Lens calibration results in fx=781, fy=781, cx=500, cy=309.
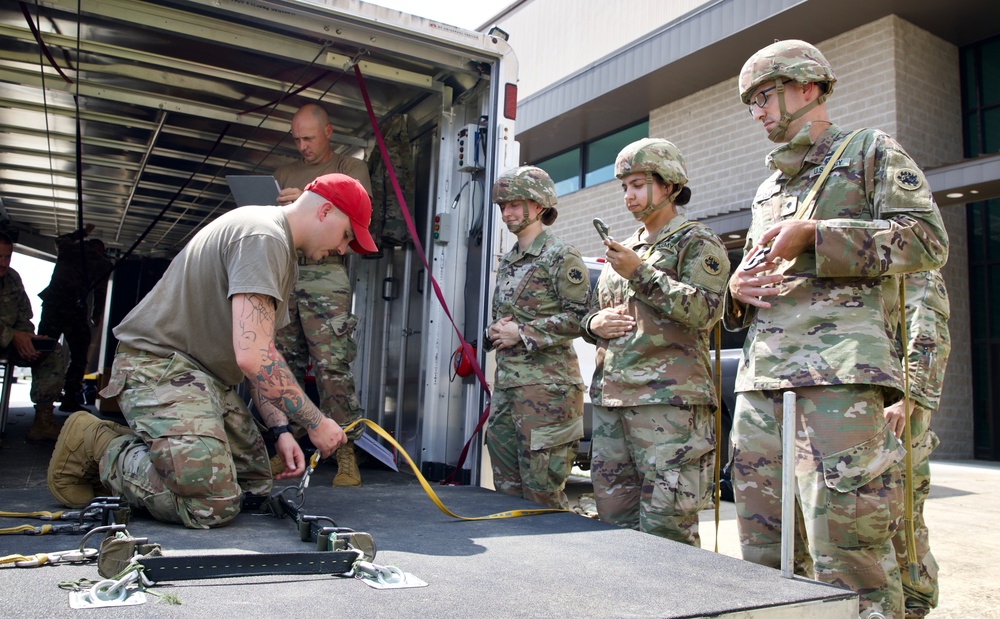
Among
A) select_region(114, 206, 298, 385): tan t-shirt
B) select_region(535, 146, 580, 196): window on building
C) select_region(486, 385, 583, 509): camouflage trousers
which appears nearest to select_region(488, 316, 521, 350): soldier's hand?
select_region(486, 385, 583, 509): camouflage trousers

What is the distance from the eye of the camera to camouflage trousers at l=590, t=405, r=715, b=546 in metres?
2.75

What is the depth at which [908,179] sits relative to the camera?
222 cm

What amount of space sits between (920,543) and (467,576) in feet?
6.82

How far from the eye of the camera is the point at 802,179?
246 centimetres

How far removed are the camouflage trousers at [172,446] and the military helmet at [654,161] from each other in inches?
69.4

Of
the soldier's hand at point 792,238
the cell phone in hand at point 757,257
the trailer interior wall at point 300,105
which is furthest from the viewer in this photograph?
the trailer interior wall at point 300,105

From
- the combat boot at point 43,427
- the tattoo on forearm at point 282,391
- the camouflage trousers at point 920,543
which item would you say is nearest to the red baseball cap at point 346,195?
the tattoo on forearm at point 282,391

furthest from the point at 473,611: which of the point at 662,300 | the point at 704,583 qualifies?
the point at 662,300

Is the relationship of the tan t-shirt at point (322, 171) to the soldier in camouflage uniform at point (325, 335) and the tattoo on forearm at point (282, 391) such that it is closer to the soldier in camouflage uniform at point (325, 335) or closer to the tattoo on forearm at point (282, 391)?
the soldier in camouflage uniform at point (325, 335)

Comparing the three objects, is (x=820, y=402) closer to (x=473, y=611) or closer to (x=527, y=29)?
(x=473, y=611)

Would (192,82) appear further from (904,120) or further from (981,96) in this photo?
(981,96)

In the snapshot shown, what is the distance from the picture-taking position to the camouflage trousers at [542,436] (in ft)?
11.4

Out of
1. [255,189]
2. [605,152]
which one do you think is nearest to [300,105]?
[255,189]

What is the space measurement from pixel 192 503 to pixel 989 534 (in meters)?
5.26
